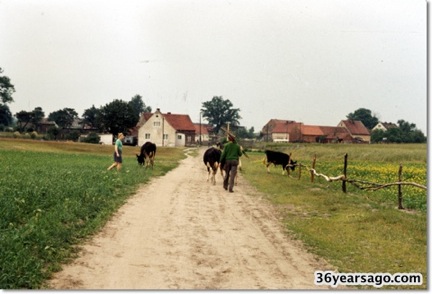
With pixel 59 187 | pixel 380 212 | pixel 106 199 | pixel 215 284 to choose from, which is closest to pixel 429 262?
pixel 215 284

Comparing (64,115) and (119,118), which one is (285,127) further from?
(64,115)

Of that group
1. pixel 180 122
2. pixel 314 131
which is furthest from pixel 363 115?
pixel 180 122

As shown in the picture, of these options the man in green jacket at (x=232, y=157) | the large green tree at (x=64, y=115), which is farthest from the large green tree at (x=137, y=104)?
the man in green jacket at (x=232, y=157)

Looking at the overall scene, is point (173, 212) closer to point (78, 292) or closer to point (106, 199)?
point (106, 199)

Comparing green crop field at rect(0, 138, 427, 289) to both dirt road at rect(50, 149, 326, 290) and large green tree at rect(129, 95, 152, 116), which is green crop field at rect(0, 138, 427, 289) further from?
large green tree at rect(129, 95, 152, 116)

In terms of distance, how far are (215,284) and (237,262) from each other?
96 cm

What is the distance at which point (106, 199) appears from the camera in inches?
428

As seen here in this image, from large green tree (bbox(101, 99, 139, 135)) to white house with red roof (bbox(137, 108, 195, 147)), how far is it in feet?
38.9

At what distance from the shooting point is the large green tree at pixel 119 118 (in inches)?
1061

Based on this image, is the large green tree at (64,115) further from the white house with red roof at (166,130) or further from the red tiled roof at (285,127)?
the red tiled roof at (285,127)

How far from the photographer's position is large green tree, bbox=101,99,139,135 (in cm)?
2695

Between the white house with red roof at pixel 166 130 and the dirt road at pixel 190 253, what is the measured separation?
113 ft

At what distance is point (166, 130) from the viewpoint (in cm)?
6147

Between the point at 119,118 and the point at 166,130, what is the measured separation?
105 feet
